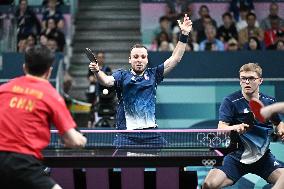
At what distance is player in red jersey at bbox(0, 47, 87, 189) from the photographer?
456cm

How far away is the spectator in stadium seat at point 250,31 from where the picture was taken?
1362cm

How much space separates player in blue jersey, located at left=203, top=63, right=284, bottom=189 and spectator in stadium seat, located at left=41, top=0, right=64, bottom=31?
8.17 m

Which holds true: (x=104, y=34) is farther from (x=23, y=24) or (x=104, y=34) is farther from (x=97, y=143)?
(x=97, y=143)

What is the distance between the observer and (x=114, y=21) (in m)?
15.7

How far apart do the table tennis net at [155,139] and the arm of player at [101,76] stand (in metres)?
0.53

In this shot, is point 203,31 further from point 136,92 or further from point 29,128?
point 29,128

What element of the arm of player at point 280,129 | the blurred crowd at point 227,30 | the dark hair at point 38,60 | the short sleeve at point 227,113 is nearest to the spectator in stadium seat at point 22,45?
the blurred crowd at point 227,30

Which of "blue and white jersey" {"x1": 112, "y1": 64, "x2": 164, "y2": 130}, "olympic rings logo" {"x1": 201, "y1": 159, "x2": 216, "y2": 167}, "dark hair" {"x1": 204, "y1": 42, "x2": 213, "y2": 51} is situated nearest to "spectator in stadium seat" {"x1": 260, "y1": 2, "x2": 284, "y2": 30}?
"dark hair" {"x1": 204, "y1": 42, "x2": 213, "y2": 51}

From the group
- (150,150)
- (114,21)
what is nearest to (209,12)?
(114,21)

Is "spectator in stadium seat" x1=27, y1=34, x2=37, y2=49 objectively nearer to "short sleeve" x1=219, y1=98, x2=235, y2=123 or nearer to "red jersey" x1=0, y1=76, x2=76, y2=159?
"short sleeve" x1=219, y1=98, x2=235, y2=123

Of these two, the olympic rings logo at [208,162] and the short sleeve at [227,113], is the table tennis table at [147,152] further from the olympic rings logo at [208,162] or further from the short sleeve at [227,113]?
the short sleeve at [227,113]

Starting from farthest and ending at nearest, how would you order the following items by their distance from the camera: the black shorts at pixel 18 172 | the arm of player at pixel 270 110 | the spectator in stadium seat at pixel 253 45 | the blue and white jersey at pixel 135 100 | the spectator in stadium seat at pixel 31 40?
the spectator in stadium seat at pixel 31 40 < the spectator in stadium seat at pixel 253 45 < the blue and white jersey at pixel 135 100 < the arm of player at pixel 270 110 < the black shorts at pixel 18 172

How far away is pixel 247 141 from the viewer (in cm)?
655

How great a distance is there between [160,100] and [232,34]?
284cm
